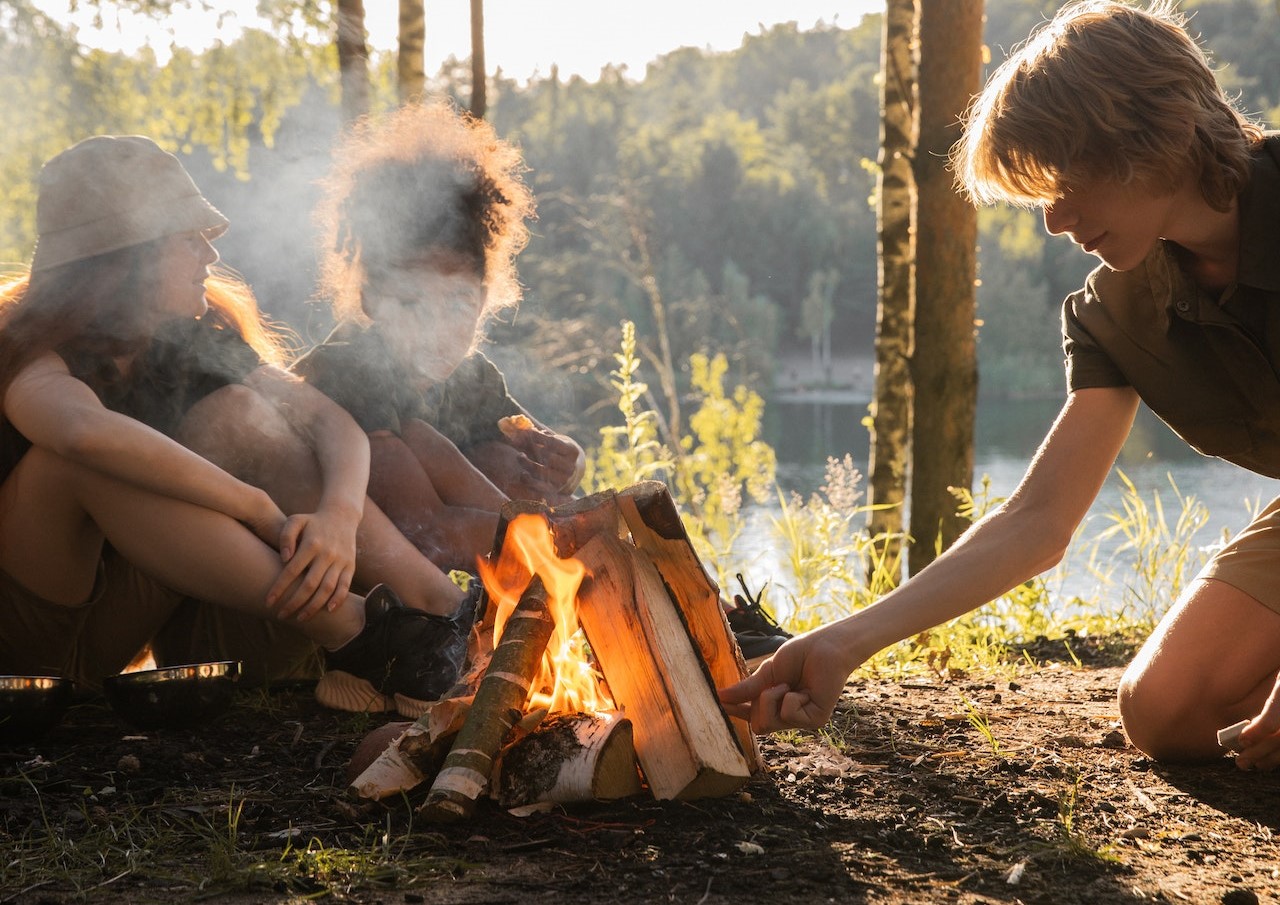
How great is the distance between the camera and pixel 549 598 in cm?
212

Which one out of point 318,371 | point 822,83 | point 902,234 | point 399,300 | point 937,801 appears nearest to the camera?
point 937,801

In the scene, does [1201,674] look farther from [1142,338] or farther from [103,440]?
[103,440]

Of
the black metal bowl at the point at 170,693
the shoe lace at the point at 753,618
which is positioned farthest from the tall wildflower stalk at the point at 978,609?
the black metal bowl at the point at 170,693

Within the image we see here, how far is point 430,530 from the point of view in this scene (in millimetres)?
3059

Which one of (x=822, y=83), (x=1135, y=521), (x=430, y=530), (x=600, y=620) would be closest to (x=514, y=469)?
(x=430, y=530)

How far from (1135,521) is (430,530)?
2.94m

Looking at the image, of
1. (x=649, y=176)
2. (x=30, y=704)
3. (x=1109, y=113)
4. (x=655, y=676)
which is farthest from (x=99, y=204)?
(x=649, y=176)

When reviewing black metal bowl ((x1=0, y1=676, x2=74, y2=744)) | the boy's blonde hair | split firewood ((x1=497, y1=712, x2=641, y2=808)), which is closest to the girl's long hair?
black metal bowl ((x1=0, y1=676, x2=74, y2=744))

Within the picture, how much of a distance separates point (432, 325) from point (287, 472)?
0.65 metres

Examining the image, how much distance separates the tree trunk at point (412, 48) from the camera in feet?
17.3

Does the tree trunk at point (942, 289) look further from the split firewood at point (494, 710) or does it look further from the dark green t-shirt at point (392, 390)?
the split firewood at point (494, 710)

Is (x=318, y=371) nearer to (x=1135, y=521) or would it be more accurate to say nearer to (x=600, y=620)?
(x=600, y=620)

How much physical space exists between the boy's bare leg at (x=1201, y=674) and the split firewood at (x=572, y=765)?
110cm

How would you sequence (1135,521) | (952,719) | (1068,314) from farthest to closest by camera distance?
1. (1135,521)
2. (952,719)
3. (1068,314)
